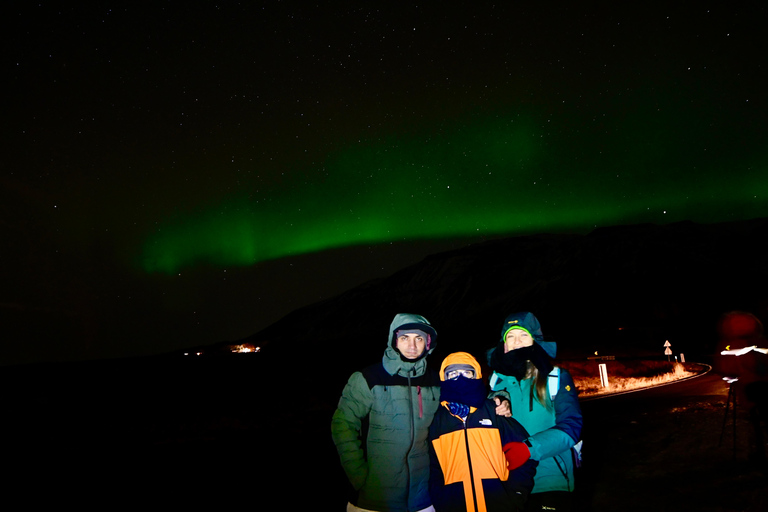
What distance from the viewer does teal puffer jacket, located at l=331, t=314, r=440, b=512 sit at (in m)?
3.47

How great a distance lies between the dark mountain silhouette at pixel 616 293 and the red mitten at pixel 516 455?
145 feet

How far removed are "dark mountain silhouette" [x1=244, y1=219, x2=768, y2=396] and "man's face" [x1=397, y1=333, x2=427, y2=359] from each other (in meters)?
44.0

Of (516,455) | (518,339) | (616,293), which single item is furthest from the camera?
(616,293)

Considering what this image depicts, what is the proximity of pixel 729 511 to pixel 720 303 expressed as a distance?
110320 mm

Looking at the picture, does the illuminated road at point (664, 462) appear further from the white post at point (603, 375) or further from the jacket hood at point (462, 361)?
the white post at point (603, 375)

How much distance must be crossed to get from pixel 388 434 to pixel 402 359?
0.54 metres

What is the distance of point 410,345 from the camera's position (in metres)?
3.70

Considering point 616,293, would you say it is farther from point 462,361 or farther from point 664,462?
point 462,361

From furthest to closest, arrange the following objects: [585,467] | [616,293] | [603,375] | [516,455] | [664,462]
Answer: [616,293], [603,375], [585,467], [664,462], [516,455]

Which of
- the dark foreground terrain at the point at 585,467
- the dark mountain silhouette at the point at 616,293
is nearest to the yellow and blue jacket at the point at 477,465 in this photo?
the dark foreground terrain at the point at 585,467

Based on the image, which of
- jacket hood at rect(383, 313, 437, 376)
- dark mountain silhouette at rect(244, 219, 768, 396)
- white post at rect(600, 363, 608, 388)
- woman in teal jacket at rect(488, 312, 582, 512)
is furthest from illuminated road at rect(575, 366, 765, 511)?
dark mountain silhouette at rect(244, 219, 768, 396)

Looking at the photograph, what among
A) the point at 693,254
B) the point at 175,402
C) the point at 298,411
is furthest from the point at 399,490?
the point at 693,254

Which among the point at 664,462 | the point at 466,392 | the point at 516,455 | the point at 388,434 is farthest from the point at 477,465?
the point at 664,462

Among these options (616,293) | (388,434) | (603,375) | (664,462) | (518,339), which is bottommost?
(603,375)
